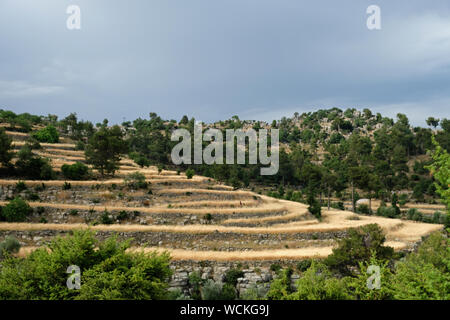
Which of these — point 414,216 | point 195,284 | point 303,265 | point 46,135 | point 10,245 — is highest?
point 46,135

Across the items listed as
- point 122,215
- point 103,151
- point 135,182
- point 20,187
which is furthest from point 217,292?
point 103,151

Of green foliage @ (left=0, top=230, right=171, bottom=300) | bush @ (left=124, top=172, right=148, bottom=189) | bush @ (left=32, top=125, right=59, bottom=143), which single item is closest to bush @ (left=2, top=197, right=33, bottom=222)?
bush @ (left=124, top=172, right=148, bottom=189)

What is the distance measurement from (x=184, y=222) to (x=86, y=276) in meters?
28.6

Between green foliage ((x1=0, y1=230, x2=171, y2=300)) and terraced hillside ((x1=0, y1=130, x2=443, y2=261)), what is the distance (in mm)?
15958

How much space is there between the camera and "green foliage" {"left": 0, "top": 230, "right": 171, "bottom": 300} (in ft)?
52.7

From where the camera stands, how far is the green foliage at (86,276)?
16.1 metres

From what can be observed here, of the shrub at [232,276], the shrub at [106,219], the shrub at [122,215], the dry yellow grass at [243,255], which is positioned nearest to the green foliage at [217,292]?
the shrub at [232,276]

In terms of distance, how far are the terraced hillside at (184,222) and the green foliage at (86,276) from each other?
15958mm

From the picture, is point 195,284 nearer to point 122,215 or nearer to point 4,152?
point 122,215

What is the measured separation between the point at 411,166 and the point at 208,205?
99626 millimetres

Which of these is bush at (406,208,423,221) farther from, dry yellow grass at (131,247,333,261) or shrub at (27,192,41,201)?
shrub at (27,192,41,201)

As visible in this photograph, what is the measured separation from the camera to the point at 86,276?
16812mm
